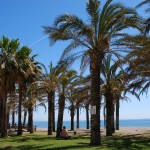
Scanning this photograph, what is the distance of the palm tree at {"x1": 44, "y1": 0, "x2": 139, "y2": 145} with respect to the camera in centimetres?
2219

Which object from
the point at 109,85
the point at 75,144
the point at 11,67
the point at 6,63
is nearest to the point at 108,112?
the point at 109,85

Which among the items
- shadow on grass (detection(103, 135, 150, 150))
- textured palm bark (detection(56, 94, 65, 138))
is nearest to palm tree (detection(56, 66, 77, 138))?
textured palm bark (detection(56, 94, 65, 138))

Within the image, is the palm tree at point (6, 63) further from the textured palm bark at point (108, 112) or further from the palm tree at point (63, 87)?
the textured palm bark at point (108, 112)

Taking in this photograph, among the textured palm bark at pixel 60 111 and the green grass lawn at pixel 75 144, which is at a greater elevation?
the textured palm bark at pixel 60 111

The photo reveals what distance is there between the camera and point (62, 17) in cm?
2255

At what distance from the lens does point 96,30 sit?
22547 millimetres

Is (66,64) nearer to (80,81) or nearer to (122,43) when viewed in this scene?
(122,43)

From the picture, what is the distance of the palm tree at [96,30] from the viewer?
2219 cm

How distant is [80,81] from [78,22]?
1226 cm

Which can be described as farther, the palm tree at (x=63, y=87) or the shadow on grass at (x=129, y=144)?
the palm tree at (x=63, y=87)

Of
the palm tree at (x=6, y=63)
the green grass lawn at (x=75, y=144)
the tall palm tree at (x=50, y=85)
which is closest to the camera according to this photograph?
the green grass lawn at (x=75, y=144)

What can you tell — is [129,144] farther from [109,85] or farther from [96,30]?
[109,85]

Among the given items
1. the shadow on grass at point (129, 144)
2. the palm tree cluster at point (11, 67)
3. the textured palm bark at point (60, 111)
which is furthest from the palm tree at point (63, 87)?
the shadow on grass at point (129, 144)

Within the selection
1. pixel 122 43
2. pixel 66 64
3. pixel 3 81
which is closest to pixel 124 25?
pixel 122 43
